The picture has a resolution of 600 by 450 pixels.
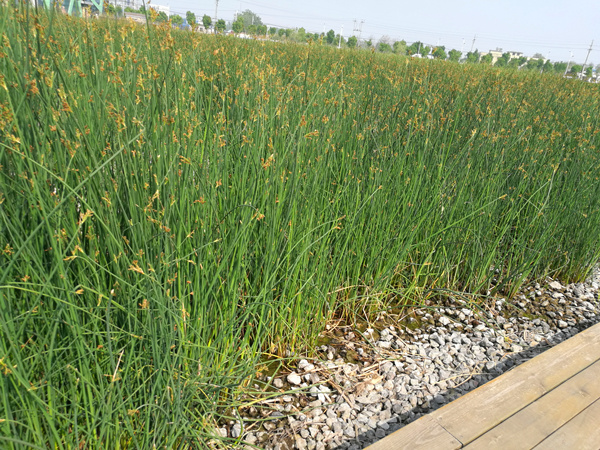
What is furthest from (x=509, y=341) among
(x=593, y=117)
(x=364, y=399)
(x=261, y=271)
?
(x=593, y=117)

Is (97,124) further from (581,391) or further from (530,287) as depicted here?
(530,287)

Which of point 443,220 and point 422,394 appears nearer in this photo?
point 422,394

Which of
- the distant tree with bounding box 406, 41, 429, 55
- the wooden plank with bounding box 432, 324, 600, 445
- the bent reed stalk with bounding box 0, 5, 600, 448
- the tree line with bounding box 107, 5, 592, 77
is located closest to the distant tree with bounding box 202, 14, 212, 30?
the tree line with bounding box 107, 5, 592, 77

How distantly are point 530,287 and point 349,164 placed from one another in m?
1.60

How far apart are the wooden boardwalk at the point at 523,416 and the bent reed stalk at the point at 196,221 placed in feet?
2.10

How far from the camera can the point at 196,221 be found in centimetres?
138

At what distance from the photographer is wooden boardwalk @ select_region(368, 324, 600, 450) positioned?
1.30 m

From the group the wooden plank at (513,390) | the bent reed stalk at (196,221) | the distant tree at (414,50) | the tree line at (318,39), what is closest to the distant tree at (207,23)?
the tree line at (318,39)

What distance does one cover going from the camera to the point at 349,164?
210 centimetres

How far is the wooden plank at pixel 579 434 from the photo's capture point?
132 centimetres

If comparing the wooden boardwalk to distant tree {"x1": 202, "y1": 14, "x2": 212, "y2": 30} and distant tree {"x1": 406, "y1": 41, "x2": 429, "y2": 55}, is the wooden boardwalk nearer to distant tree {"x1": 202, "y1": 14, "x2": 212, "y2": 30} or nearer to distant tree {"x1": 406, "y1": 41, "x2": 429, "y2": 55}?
distant tree {"x1": 406, "y1": 41, "x2": 429, "y2": 55}

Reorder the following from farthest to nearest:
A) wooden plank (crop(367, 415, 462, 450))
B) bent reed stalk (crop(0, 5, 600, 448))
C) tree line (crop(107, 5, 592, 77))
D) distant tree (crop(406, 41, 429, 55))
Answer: distant tree (crop(406, 41, 429, 55)), tree line (crop(107, 5, 592, 77)), wooden plank (crop(367, 415, 462, 450)), bent reed stalk (crop(0, 5, 600, 448))

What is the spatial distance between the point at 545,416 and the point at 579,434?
11 cm

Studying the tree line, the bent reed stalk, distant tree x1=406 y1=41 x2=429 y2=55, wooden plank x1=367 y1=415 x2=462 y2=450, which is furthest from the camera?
distant tree x1=406 y1=41 x2=429 y2=55
